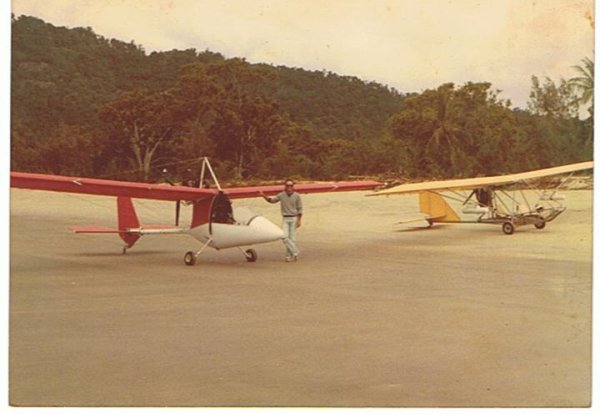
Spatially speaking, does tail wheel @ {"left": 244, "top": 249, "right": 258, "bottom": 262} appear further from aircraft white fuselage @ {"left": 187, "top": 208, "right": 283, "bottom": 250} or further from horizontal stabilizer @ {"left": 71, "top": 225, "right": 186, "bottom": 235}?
horizontal stabilizer @ {"left": 71, "top": 225, "right": 186, "bottom": 235}

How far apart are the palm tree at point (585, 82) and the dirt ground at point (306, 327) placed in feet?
7.61

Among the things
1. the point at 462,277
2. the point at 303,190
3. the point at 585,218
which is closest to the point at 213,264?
the point at 303,190

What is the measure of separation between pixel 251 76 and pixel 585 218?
9237 mm

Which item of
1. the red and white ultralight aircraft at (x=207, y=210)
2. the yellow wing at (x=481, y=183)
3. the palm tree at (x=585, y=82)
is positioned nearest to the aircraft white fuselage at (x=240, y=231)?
the red and white ultralight aircraft at (x=207, y=210)

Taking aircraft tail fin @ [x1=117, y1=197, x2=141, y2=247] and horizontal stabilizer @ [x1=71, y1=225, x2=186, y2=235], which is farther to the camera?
aircraft tail fin @ [x1=117, y1=197, x2=141, y2=247]

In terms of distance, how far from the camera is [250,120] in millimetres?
20219

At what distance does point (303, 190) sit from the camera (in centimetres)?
1575

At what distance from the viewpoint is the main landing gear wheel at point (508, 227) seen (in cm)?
1869

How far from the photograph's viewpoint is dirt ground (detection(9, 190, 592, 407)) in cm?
705

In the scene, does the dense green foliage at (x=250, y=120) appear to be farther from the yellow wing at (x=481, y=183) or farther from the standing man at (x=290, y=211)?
the standing man at (x=290, y=211)

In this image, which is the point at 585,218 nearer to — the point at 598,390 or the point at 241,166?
the point at 241,166

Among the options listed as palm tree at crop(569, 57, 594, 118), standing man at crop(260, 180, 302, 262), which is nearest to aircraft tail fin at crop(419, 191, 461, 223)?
standing man at crop(260, 180, 302, 262)

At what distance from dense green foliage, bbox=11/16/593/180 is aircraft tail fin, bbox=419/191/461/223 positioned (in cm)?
244

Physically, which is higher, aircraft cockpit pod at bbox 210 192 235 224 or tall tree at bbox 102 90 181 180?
tall tree at bbox 102 90 181 180
